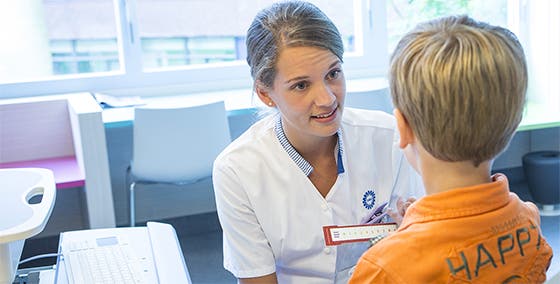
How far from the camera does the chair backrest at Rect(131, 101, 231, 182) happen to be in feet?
9.02

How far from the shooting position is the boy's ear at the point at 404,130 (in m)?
0.94

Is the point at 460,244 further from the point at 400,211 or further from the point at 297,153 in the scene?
the point at 297,153

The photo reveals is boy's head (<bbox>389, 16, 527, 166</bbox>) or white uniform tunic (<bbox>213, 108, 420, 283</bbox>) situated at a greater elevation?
boy's head (<bbox>389, 16, 527, 166</bbox>)

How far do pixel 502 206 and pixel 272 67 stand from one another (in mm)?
634

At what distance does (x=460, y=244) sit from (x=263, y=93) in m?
0.72

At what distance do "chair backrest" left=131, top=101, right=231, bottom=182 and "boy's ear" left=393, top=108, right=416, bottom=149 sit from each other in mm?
1885

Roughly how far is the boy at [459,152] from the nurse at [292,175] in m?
0.46

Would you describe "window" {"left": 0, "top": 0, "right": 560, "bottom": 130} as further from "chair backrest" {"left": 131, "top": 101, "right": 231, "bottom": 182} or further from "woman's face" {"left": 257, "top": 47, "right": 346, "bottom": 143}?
"woman's face" {"left": 257, "top": 47, "right": 346, "bottom": 143}

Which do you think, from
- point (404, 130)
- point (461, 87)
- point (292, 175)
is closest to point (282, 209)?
point (292, 175)

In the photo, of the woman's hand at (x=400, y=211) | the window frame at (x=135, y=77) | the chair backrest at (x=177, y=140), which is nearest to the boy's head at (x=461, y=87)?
the woman's hand at (x=400, y=211)

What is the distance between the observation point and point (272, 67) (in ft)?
4.70

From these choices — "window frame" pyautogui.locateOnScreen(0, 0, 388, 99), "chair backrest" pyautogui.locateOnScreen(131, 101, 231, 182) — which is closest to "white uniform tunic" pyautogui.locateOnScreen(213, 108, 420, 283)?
"chair backrest" pyautogui.locateOnScreen(131, 101, 231, 182)

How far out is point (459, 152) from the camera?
3.02 ft

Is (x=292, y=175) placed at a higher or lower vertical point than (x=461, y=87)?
lower
